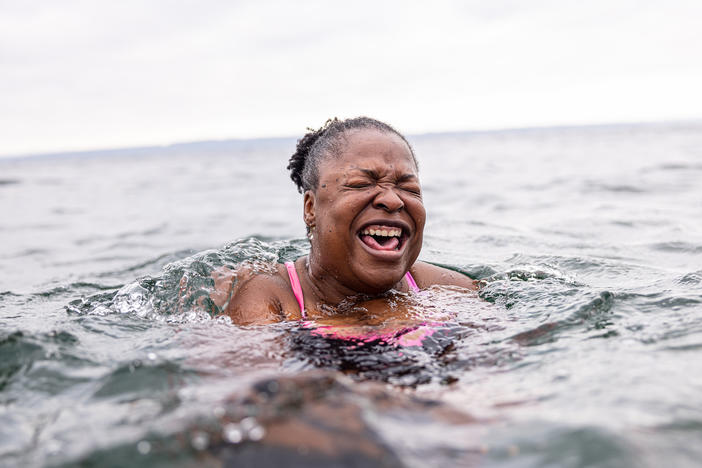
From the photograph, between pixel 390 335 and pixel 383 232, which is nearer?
pixel 390 335

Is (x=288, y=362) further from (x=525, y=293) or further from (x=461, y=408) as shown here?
(x=525, y=293)

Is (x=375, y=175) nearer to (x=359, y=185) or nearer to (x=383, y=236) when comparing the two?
(x=359, y=185)

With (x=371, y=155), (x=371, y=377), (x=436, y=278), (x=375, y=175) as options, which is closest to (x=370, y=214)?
(x=375, y=175)

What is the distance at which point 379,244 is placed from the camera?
3.81m

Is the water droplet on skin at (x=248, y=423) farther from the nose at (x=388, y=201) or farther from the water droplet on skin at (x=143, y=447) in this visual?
the nose at (x=388, y=201)

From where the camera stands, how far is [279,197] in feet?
54.0

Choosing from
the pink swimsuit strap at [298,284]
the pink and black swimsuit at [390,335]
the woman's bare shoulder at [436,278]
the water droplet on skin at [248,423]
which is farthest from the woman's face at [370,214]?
the water droplet on skin at [248,423]

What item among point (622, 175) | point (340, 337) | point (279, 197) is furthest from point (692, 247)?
point (279, 197)

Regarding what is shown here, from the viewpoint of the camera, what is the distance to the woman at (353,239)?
12.2 feet

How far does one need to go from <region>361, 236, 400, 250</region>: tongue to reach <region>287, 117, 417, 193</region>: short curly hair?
0.58 meters

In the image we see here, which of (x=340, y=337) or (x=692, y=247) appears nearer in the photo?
(x=340, y=337)

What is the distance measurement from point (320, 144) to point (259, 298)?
125 cm

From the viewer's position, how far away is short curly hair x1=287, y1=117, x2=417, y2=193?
4.10 metres

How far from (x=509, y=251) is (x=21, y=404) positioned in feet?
18.5
